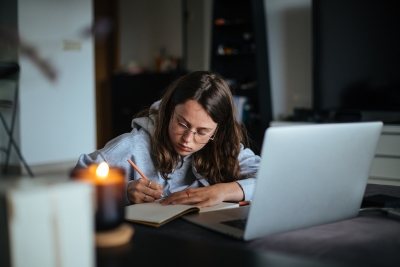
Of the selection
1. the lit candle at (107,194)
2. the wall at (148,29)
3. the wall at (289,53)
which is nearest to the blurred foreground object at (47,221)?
the lit candle at (107,194)

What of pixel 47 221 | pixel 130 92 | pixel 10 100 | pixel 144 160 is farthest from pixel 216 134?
pixel 130 92

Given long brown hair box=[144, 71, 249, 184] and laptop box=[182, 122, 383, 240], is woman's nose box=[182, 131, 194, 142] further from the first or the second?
laptop box=[182, 122, 383, 240]

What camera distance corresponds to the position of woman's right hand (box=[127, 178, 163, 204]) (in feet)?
3.59

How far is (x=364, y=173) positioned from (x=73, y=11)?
4.10 meters

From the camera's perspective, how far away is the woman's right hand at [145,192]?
109 cm

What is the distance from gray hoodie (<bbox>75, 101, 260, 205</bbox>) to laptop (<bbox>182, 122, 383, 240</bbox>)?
0.34 meters

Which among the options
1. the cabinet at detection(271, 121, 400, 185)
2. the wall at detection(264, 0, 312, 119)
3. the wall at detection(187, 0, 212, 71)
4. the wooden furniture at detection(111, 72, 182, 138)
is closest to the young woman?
the cabinet at detection(271, 121, 400, 185)

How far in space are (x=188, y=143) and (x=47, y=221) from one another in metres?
0.88

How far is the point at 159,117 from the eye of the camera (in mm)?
1440

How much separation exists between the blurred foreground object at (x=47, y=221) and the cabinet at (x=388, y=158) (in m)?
2.71

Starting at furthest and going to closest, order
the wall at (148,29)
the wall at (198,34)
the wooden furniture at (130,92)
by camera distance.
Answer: the wall at (148,29) → the wooden furniture at (130,92) → the wall at (198,34)

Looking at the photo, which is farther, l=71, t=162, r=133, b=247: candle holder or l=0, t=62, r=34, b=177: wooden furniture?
l=0, t=62, r=34, b=177: wooden furniture

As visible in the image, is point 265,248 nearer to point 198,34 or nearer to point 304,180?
point 304,180

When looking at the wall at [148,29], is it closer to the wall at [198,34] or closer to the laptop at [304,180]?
the wall at [198,34]
